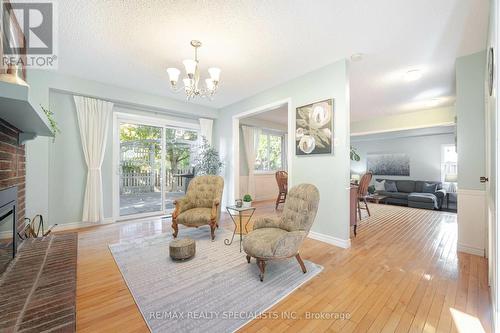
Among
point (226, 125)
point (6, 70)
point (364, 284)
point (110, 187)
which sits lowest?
point (364, 284)

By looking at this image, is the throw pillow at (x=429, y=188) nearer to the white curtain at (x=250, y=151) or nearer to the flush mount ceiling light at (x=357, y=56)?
the white curtain at (x=250, y=151)

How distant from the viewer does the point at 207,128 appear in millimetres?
5352

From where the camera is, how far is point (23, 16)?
2.02m

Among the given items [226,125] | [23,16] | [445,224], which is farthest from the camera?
[226,125]

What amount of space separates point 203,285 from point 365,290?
5.00ft

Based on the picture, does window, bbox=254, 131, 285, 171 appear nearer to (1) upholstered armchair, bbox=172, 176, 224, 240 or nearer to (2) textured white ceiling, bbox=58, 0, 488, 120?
(1) upholstered armchair, bbox=172, 176, 224, 240

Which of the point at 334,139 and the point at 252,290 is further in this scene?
the point at 334,139

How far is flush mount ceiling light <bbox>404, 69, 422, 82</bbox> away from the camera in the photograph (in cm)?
328

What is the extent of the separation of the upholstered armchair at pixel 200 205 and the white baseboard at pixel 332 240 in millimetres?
1576

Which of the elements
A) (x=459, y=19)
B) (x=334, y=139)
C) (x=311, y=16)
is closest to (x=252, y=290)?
(x=334, y=139)

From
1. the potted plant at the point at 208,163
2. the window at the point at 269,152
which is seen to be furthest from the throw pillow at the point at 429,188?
the potted plant at the point at 208,163

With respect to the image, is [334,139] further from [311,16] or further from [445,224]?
[445,224]

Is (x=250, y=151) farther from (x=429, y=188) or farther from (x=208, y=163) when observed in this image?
(x=429, y=188)

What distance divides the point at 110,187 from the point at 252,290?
148 inches
